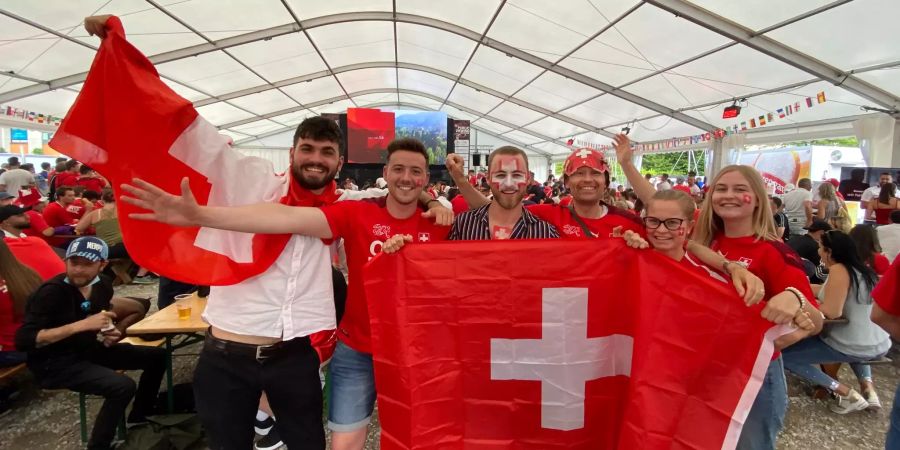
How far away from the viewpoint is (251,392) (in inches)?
59.7

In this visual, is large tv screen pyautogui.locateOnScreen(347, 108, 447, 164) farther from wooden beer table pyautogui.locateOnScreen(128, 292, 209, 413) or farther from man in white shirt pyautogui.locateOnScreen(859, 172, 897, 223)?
wooden beer table pyautogui.locateOnScreen(128, 292, 209, 413)

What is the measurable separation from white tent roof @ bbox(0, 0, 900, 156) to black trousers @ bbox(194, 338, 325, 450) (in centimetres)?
722

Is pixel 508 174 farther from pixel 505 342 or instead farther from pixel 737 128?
pixel 737 128

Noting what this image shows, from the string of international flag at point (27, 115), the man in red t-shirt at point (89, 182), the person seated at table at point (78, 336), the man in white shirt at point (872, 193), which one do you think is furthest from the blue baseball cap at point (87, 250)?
the string of international flag at point (27, 115)

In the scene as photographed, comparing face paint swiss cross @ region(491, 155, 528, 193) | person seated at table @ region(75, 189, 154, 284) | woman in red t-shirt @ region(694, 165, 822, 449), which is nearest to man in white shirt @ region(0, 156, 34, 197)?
person seated at table @ region(75, 189, 154, 284)

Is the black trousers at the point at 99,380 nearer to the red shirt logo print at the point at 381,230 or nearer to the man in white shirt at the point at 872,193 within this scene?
the red shirt logo print at the point at 381,230

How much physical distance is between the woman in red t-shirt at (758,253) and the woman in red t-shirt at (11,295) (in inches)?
151

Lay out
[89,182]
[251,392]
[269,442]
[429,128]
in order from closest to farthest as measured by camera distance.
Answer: [251,392] < [269,442] < [89,182] < [429,128]

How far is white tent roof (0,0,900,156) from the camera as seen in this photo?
6.61 metres

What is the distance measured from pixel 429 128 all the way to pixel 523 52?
238 inches

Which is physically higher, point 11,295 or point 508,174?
point 508,174

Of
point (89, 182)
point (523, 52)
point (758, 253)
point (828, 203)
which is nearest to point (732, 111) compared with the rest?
point (828, 203)

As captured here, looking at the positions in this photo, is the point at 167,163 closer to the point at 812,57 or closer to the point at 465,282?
the point at 465,282

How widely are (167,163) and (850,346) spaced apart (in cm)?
377
